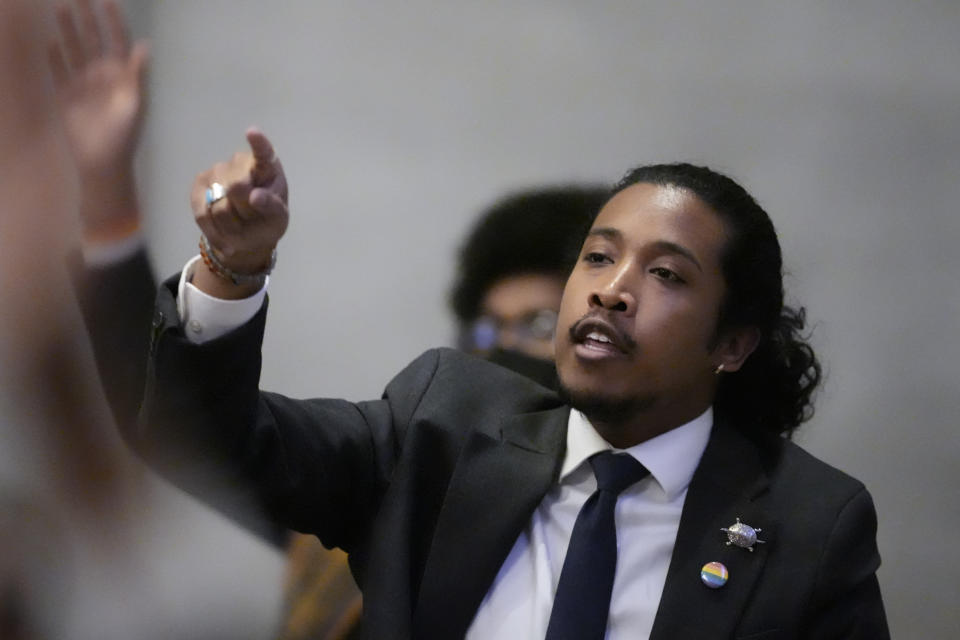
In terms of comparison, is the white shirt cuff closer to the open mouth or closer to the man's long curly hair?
the open mouth

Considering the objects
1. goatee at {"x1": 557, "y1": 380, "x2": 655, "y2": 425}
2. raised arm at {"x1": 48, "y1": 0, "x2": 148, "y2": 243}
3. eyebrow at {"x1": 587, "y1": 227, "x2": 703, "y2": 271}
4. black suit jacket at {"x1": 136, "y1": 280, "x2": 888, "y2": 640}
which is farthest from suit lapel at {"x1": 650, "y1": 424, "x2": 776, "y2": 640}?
raised arm at {"x1": 48, "y1": 0, "x2": 148, "y2": 243}

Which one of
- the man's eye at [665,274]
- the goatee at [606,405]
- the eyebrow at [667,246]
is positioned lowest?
the goatee at [606,405]

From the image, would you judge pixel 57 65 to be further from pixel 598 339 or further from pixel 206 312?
pixel 598 339

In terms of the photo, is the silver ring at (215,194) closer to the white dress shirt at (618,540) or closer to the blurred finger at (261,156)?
the blurred finger at (261,156)

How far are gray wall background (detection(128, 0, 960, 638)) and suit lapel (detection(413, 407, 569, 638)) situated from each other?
401 millimetres

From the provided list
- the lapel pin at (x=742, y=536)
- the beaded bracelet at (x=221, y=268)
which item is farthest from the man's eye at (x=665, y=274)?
the beaded bracelet at (x=221, y=268)

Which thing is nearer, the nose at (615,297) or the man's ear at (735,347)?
the nose at (615,297)

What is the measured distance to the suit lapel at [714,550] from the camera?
3.71 ft

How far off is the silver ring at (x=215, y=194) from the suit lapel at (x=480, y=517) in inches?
16.1

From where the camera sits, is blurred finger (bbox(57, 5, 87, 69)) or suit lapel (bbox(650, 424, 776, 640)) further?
suit lapel (bbox(650, 424, 776, 640))

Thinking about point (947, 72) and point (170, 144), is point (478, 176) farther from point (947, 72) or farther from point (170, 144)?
point (947, 72)

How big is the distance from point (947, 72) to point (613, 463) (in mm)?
908

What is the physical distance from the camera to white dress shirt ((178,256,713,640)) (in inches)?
45.2

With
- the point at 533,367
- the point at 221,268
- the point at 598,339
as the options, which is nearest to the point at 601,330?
the point at 598,339
